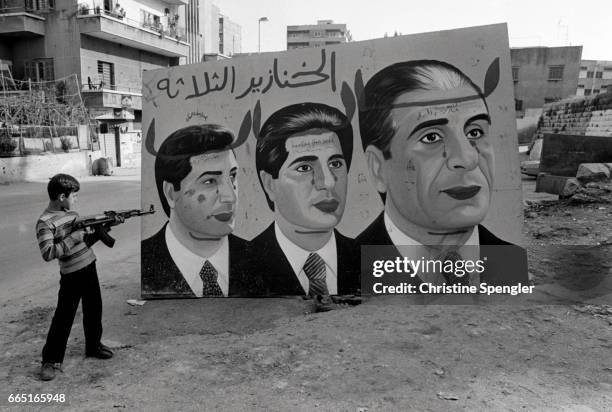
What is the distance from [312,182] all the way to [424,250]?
1187 mm

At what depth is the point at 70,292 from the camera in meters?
3.31

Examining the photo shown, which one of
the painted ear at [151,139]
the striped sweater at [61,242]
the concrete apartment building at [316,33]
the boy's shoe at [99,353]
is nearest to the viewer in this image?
the striped sweater at [61,242]

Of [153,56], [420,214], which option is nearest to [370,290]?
[420,214]

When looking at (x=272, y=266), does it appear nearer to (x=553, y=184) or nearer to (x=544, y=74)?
(x=553, y=184)

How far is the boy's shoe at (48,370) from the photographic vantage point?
3.15 m

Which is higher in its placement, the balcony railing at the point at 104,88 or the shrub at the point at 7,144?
the balcony railing at the point at 104,88

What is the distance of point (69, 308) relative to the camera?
10.8 feet

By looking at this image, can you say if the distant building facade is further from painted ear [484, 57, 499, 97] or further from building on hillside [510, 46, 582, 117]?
painted ear [484, 57, 499, 97]

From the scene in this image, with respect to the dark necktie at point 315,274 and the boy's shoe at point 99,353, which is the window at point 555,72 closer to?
the dark necktie at point 315,274

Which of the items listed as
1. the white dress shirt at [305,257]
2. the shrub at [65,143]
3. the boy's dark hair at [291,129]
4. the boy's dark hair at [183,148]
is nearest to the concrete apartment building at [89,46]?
the shrub at [65,143]

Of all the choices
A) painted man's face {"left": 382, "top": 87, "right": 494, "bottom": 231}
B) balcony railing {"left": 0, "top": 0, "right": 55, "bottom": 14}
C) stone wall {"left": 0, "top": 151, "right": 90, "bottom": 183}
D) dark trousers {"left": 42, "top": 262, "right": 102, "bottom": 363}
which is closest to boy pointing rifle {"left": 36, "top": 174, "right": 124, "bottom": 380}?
dark trousers {"left": 42, "top": 262, "right": 102, "bottom": 363}

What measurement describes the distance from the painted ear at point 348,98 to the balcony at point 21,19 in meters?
28.3

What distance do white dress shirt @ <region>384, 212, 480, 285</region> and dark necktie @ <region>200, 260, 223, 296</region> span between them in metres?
1.74

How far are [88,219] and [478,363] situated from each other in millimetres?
2736
